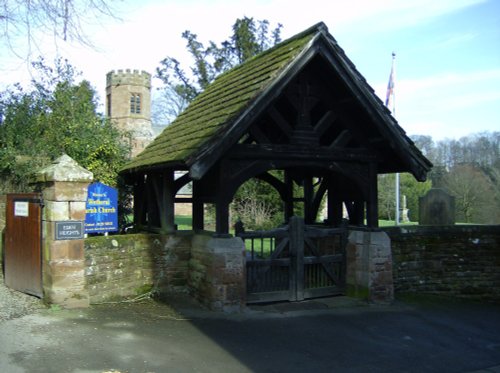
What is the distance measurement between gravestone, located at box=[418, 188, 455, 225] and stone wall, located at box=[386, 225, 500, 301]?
3.08 feet

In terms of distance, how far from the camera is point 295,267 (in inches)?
338

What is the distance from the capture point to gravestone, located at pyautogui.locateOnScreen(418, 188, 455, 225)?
455 inches

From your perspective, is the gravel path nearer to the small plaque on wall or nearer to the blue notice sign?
the small plaque on wall

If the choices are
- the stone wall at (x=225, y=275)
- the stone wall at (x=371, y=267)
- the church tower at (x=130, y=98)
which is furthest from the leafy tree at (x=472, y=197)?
the church tower at (x=130, y=98)

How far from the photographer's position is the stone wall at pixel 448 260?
10.1m

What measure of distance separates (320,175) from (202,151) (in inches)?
156

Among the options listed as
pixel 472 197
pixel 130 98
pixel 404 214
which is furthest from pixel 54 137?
pixel 130 98

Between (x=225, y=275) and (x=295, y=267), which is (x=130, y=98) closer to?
(x=295, y=267)

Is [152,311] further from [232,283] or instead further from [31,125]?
[31,125]

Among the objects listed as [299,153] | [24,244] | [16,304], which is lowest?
[16,304]

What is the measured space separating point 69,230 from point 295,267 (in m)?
3.95

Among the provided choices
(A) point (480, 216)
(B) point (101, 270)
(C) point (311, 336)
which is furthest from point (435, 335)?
(A) point (480, 216)

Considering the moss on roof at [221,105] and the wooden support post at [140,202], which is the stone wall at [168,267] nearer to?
the moss on roof at [221,105]

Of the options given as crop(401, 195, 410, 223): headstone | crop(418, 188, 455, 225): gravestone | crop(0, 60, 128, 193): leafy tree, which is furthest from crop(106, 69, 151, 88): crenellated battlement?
crop(418, 188, 455, 225): gravestone
